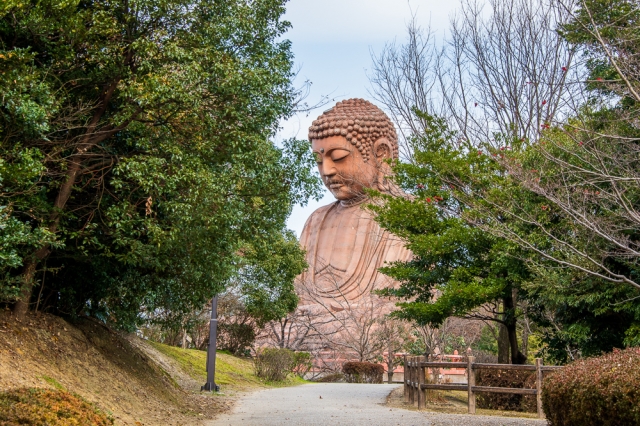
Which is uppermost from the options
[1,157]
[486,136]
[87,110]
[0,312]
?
[486,136]

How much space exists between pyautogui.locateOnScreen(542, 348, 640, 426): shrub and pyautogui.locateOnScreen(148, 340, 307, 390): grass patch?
35.6 feet

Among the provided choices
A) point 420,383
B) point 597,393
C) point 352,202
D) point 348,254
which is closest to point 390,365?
point 348,254

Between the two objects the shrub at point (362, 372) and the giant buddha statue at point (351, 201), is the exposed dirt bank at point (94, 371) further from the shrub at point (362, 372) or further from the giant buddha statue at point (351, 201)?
the giant buddha statue at point (351, 201)

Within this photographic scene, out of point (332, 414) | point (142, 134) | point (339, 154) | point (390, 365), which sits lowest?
point (332, 414)

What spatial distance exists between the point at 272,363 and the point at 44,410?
51.4 ft

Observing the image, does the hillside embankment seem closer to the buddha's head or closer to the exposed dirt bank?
the exposed dirt bank

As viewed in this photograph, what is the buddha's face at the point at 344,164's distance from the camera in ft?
82.9

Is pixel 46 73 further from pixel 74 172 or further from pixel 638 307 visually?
pixel 638 307

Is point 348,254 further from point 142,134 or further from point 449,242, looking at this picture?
point 142,134

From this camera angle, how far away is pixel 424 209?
14305 mm

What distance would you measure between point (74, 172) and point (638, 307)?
8243mm

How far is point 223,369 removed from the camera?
19797mm

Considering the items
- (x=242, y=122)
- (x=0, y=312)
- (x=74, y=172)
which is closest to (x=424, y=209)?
(x=242, y=122)

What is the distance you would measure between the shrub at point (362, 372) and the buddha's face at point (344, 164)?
6226 millimetres
